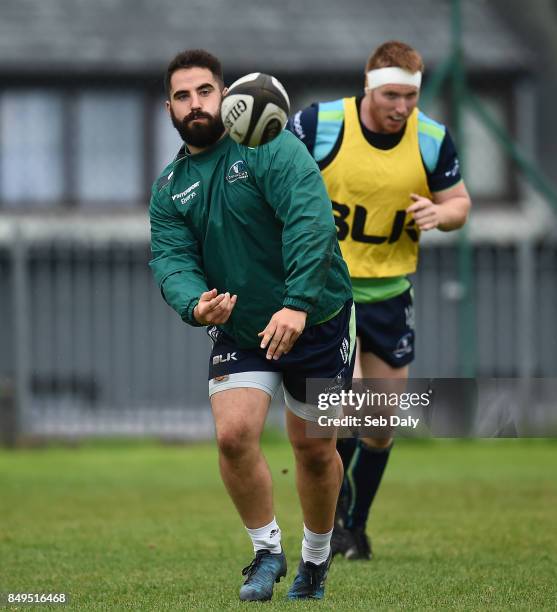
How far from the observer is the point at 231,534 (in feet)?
28.0

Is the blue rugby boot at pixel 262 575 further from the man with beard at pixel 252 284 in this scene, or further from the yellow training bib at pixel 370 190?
the yellow training bib at pixel 370 190

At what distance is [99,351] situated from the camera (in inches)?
643

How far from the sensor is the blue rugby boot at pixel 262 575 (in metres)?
6.12

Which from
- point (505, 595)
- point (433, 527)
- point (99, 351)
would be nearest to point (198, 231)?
point (505, 595)

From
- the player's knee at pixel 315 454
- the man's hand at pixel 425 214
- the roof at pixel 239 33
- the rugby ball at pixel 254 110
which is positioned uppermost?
the roof at pixel 239 33

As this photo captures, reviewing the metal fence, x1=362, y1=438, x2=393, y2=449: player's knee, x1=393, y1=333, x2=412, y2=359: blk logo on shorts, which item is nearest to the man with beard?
x1=393, y1=333, x2=412, y2=359: blk logo on shorts

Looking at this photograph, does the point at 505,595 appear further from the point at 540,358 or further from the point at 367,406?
the point at 540,358

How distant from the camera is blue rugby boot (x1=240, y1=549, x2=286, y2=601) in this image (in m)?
6.12

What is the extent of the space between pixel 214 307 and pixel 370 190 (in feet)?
6.71

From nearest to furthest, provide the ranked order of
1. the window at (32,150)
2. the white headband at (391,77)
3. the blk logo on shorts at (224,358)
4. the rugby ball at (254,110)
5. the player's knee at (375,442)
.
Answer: the rugby ball at (254,110) → the blk logo on shorts at (224,358) → the white headband at (391,77) → the player's knee at (375,442) → the window at (32,150)

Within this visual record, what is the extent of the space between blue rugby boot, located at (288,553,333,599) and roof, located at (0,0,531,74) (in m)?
15.3

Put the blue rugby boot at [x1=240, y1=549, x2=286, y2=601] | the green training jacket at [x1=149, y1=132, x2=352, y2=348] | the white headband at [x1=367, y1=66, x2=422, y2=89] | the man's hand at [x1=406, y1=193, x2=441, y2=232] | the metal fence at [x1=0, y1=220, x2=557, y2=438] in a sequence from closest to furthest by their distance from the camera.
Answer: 1. the green training jacket at [x1=149, y1=132, x2=352, y2=348]
2. the blue rugby boot at [x1=240, y1=549, x2=286, y2=601]
3. the man's hand at [x1=406, y1=193, x2=441, y2=232]
4. the white headband at [x1=367, y1=66, x2=422, y2=89]
5. the metal fence at [x1=0, y1=220, x2=557, y2=438]

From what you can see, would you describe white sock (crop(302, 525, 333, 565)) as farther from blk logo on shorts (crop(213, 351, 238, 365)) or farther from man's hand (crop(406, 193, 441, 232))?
man's hand (crop(406, 193, 441, 232))

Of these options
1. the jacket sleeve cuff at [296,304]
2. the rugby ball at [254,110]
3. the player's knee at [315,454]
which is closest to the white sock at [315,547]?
the player's knee at [315,454]
